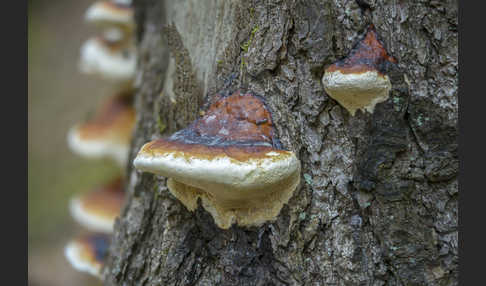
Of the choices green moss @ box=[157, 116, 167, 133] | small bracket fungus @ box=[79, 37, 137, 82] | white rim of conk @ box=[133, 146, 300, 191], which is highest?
small bracket fungus @ box=[79, 37, 137, 82]

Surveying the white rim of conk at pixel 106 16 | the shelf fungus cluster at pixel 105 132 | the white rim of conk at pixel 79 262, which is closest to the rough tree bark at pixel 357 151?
the white rim of conk at pixel 79 262

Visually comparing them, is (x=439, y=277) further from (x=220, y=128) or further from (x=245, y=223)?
(x=220, y=128)

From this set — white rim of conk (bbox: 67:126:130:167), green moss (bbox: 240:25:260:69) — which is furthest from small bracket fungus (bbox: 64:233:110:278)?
green moss (bbox: 240:25:260:69)

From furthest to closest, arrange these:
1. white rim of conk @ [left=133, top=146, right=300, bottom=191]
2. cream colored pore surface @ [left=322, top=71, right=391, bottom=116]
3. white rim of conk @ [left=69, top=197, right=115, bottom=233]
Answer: white rim of conk @ [left=69, top=197, right=115, bottom=233] → cream colored pore surface @ [left=322, top=71, right=391, bottom=116] → white rim of conk @ [left=133, top=146, right=300, bottom=191]

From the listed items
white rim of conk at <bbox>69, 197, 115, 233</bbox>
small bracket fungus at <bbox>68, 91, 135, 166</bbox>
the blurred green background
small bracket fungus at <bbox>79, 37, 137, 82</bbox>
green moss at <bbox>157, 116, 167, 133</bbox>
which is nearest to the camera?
green moss at <bbox>157, 116, 167, 133</bbox>

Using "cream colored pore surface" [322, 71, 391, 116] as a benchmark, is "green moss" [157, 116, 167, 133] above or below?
below

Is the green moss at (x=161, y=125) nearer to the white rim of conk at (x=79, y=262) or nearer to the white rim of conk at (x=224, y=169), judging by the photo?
the white rim of conk at (x=224, y=169)

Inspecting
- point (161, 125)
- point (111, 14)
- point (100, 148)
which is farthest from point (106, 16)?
point (161, 125)

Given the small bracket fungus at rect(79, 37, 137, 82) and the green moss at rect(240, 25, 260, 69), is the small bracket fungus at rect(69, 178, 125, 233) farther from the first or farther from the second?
the green moss at rect(240, 25, 260, 69)

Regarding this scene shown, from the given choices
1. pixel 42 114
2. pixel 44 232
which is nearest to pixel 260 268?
pixel 44 232
